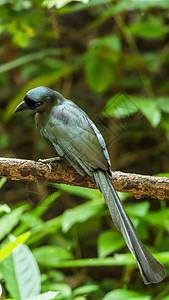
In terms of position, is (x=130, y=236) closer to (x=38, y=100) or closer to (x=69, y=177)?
(x=69, y=177)

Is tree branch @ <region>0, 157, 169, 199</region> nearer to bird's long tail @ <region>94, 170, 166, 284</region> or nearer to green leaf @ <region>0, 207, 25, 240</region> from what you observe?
bird's long tail @ <region>94, 170, 166, 284</region>

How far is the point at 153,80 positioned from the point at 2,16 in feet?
4.49

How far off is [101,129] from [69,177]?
0.67ft

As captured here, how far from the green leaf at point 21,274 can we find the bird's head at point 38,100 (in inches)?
19.5

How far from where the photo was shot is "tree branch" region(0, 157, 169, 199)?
1.32m

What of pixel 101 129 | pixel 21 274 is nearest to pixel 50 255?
pixel 21 274

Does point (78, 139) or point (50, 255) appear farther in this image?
point (50, 255)

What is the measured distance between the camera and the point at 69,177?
1362 mm

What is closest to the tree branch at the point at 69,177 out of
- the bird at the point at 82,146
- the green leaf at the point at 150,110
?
the bird at the point at 82,146

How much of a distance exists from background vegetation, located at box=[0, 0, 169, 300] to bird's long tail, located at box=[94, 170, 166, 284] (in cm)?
19

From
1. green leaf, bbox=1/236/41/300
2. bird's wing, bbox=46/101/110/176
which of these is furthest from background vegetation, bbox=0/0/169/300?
bird's wing, bbox=46/101/110/176

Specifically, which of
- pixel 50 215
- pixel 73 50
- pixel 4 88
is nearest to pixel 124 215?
pixel 50 215

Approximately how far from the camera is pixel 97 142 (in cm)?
131

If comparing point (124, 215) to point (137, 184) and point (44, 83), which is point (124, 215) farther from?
point (44, 83)
